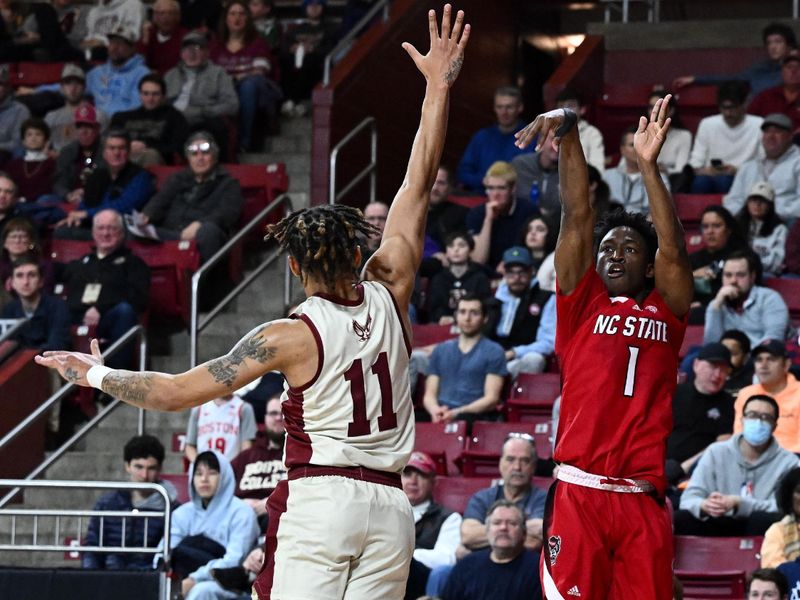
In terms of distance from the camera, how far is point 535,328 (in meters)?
12.4

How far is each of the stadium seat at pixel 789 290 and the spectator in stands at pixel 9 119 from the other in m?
7.30

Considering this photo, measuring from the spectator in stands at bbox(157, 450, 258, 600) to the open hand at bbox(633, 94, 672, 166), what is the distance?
182 inches

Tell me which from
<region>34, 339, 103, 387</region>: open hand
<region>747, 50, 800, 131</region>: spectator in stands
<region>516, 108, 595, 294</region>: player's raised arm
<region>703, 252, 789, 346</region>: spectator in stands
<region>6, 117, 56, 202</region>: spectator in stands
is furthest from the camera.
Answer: <region>6, 117, 56, 202</region>: spectator in stands

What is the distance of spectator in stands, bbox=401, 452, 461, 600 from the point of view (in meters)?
10.0

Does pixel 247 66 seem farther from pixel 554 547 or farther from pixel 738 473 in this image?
pixel 554 547

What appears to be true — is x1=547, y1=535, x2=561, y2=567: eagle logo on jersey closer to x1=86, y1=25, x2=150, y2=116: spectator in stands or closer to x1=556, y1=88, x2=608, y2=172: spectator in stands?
x1=556, y1=88, x2=608, y2=172: spectator in stands

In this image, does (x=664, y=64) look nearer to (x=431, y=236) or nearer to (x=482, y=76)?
(x=482, y=76)

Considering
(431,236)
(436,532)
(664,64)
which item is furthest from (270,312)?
(664,64)

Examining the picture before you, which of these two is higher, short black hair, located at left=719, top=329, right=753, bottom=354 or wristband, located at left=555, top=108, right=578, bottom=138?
wristband, located at left=555, top=108, right=578, bottom=138

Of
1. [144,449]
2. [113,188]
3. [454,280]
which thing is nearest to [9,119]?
[113,188]

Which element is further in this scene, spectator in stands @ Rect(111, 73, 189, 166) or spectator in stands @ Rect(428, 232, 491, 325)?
spectator in stands @ Rect(111, 73, 189, 166)

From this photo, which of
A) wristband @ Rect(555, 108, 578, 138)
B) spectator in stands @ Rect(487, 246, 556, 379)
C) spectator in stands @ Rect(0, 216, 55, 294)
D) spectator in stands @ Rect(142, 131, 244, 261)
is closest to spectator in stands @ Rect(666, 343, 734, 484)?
spectator in stands @ Rect(487, 246, 556, 379)

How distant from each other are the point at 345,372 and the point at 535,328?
22.8ft

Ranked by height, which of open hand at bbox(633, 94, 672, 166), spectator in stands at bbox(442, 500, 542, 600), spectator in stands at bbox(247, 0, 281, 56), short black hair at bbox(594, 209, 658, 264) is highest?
spectator in stands at bbox(247, 0, 281, 56)
